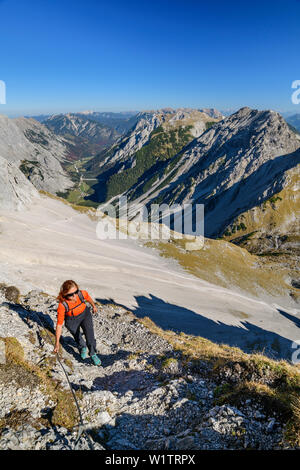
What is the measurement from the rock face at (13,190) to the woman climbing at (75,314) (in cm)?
5978

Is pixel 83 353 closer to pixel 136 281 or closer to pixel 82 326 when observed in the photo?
pixel 82 326

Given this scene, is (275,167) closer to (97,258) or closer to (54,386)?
(97,258)

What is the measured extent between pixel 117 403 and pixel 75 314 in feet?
12.6

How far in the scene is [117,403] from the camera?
362 inches

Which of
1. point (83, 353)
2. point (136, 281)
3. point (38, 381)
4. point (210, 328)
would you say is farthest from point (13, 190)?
point (38, 381)

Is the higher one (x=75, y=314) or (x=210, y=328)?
(x=75, y=314)

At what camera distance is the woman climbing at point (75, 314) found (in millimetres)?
10188

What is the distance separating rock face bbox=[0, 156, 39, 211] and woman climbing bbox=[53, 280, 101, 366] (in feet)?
196

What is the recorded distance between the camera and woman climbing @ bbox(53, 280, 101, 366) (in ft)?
33.4

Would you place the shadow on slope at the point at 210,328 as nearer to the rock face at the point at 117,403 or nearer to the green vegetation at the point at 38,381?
the rock face at the point at 117,403

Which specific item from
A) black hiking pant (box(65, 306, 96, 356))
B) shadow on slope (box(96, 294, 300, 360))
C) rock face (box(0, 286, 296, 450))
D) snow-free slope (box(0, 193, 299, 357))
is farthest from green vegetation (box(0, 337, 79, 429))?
shadow on slope (box(96, 294, 300, 360))

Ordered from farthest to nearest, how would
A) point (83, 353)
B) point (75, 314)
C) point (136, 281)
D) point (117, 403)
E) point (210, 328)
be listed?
point (136, 281) → point (210, 328) → point (83, 353) → point (75, 314) → point (117, 403)

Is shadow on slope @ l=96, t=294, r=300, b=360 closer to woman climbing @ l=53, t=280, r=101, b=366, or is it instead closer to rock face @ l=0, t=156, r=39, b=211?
woman climbing @ l=53, t=280, r=101, b=366
